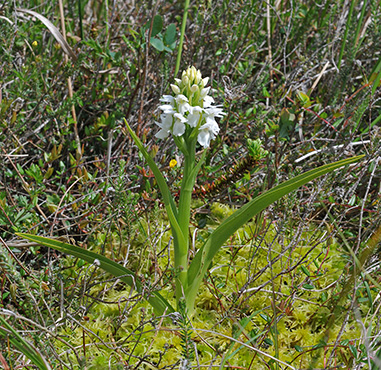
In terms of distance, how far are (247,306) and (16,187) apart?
A: 1148mm

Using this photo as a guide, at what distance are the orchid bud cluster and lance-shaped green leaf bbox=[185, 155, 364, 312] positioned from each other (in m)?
0.23

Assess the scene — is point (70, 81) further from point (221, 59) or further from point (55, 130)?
point (221, 59)

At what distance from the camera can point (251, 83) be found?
83.4 inches

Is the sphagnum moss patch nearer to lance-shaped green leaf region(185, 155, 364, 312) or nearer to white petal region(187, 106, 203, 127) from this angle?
lance-shaped green leaf region(185, 155, 364, 312)

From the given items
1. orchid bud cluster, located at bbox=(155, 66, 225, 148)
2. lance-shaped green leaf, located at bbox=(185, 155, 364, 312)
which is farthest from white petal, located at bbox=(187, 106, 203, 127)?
lance-shaped green leaf, located at bbox=(185, 155, 364, 312)

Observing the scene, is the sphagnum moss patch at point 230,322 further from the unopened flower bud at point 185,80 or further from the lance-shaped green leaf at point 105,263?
the unopened flower bud at point 185,80

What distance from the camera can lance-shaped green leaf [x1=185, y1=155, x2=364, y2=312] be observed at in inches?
41.8

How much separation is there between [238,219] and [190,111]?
0.32m

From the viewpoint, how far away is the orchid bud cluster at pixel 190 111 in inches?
44.0

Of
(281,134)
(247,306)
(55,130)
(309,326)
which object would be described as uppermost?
(281,134)

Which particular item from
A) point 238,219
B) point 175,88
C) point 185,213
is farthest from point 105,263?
point 175,88

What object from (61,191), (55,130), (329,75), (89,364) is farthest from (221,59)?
(89,364)

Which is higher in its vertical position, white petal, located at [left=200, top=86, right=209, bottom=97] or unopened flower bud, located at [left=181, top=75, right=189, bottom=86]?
unopened flower bud, located at [left=181, top=75, right=189, bottom=86]

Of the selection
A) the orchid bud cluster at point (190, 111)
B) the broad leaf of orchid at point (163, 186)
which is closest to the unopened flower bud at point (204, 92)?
the orchid bud cluster at point (190, 111)
